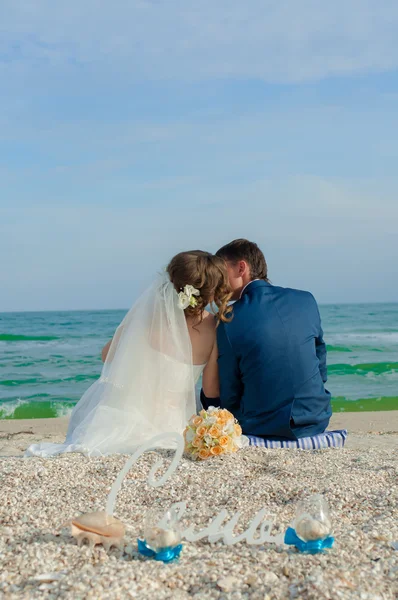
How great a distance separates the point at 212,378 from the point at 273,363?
0.65 meters

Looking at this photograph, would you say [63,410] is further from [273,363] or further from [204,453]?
[204,453]

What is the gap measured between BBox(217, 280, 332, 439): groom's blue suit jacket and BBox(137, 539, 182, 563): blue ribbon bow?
2516mm

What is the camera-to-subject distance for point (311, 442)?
5.35 m

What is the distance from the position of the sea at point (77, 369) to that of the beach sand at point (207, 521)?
6.45 m

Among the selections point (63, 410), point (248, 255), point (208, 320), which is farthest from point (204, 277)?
point (63, 410)

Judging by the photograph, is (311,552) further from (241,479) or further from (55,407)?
(55,407)

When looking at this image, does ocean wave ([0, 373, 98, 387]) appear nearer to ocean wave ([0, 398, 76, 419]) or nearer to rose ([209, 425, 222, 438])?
ocean wave ([0, 398, 76, 419])

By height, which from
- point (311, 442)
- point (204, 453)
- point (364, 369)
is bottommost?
point (364, 369)

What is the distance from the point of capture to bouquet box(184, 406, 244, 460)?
182 inches

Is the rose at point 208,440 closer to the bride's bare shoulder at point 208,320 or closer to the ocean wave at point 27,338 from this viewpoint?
the bride's bare shoulder at point 208,320

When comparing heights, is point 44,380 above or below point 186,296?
below

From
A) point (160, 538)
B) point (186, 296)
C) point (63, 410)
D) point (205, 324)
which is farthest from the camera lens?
point (63, 410)

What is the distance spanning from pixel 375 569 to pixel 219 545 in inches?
28.6

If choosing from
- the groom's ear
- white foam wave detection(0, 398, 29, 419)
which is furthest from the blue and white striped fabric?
white foam wave detection(0, 398, 29, 419)
